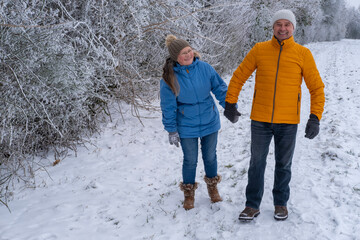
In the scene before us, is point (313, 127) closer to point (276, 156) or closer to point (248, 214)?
point (276, 156)

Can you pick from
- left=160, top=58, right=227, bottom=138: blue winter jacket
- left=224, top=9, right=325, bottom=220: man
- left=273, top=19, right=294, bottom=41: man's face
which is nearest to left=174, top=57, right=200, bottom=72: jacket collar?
left=160, top=58, right=227, bottom=138: blue winter jacket

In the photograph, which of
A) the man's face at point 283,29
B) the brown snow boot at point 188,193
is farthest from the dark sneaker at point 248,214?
Result: the man's face at point 283,29

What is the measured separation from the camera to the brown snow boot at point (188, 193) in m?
3.49

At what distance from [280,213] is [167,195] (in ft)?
5.33

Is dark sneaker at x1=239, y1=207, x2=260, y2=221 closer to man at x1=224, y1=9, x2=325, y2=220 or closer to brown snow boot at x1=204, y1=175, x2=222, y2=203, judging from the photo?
man at x1=224, y1=9, x2=325, y2=220

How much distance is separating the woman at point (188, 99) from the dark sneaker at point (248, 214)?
0.74 m

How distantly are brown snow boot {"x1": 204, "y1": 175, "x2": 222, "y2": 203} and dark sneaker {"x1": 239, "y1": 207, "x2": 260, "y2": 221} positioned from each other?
1.74 ft

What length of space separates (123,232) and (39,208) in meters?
1.44

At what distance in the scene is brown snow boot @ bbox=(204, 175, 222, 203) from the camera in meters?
3.51

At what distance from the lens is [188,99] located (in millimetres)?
3143

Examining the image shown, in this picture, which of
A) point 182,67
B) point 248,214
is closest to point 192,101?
point 182,67

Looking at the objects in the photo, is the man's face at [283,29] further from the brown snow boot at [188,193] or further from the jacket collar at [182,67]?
the brown snow boot at [188,193]

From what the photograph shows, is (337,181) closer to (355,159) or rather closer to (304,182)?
(304,182)

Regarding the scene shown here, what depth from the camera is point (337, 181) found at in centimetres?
371
